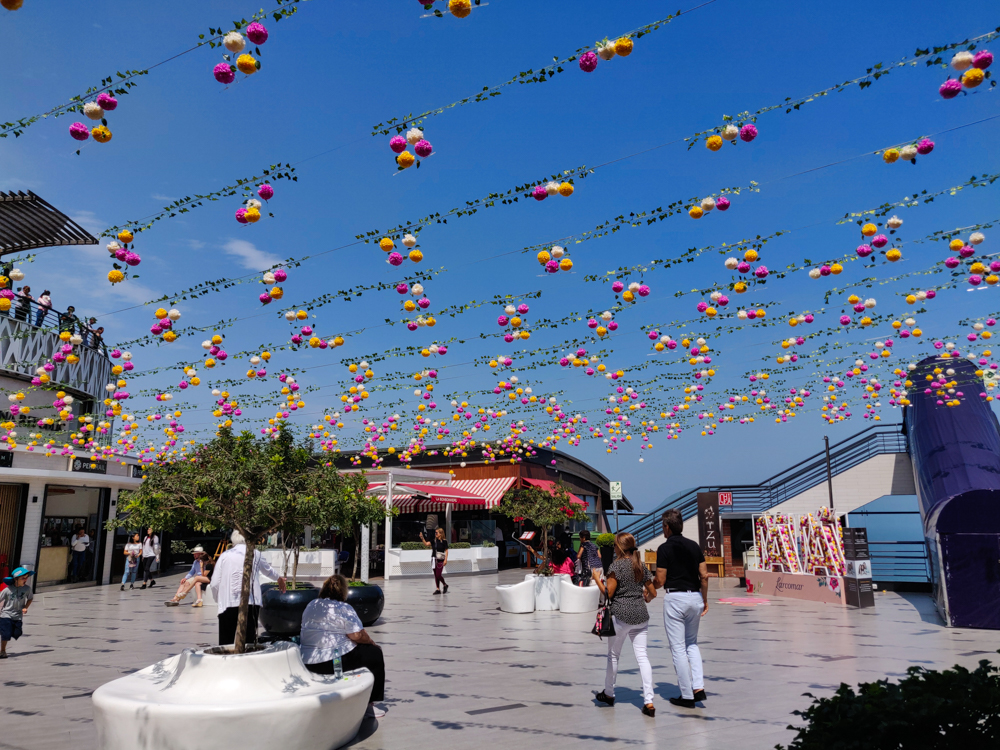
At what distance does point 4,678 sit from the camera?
793cm

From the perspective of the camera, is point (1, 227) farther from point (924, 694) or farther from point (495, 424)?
point (924, 694)

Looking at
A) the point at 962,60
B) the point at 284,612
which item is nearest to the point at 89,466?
the point at 284,612

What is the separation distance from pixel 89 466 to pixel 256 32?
1994 centimetres

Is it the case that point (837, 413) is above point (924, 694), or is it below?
above

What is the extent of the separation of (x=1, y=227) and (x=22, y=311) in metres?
2.65

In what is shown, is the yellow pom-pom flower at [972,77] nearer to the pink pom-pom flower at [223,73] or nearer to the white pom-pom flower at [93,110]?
the pink pom-pom flower at [223,73]

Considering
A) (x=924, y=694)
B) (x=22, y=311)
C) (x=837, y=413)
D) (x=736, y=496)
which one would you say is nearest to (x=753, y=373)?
(x=837, y=413)

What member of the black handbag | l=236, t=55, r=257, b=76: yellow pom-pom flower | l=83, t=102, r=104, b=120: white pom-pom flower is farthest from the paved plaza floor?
l=236, t=55, r=257, b=76: yellow pom-pom flower

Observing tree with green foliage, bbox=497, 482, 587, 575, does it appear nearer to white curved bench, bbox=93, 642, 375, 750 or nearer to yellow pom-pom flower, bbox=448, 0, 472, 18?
white curved bench, bbox=93, 642, 375, 750

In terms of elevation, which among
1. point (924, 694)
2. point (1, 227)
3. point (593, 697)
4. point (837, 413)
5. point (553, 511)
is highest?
point (1, 227)

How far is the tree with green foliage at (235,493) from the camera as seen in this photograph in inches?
231

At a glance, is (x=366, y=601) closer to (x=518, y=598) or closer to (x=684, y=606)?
(x=518, y=598)

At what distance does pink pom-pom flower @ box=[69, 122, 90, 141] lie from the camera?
219 inches

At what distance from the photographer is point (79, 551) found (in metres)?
20.8
